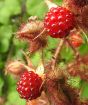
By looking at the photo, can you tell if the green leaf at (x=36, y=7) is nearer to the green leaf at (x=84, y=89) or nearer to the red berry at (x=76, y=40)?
the red berry at (x=76, y=40)

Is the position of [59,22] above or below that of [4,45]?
above

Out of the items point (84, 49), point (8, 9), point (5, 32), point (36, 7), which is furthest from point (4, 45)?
point (84, 49)

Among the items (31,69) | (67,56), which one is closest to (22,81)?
(31,69)

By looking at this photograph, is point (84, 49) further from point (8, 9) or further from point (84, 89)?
point (8, 9)

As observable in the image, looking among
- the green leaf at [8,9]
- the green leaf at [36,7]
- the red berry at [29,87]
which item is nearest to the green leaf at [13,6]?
the green leaf at [8,9]

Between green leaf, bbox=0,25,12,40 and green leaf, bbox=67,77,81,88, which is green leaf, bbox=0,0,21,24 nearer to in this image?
green leaf, bbox=0,25,12,40

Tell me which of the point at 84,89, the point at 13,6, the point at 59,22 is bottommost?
the point at 84,89

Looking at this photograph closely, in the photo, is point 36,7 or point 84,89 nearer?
point 84,89
